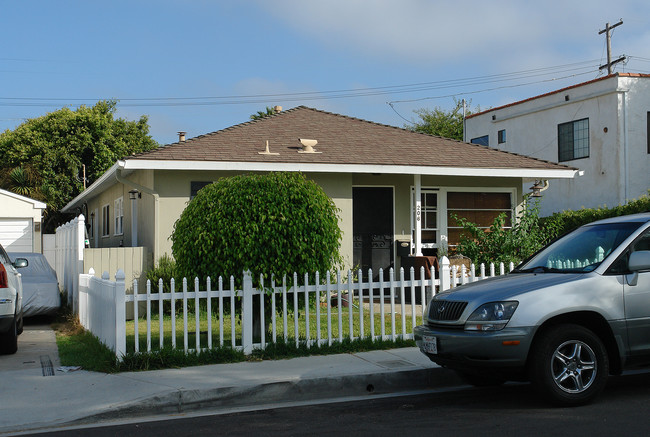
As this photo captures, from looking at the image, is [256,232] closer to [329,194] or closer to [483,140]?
[329,194]

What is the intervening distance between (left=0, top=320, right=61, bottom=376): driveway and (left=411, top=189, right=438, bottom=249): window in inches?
319

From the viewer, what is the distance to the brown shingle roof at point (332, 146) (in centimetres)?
1454

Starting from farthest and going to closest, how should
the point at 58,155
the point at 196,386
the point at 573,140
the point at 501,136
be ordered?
the point at 58,155 < the point at 501,136 < the point at 573,140 < the point at 196,386

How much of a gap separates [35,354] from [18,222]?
12.0 meters

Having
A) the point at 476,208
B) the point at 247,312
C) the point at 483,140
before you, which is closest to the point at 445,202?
the point at 476,208

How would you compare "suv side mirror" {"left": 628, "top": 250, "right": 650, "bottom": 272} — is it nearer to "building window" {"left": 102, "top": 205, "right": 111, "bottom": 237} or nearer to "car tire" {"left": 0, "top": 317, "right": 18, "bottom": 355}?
"car tire" {"left": 0, "top": 317, "right": 18, "bottom": 355}

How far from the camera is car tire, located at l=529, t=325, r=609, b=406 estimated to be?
20.8 feet

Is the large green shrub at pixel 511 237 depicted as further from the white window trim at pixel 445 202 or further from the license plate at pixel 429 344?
the license plate at pixel 429 344

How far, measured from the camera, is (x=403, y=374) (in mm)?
7719

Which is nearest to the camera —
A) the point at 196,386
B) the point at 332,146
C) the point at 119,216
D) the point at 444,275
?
the point at 196,386

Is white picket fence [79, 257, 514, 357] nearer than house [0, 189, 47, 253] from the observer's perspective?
Yes

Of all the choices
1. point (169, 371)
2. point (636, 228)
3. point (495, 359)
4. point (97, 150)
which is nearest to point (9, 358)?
point (169, 371)

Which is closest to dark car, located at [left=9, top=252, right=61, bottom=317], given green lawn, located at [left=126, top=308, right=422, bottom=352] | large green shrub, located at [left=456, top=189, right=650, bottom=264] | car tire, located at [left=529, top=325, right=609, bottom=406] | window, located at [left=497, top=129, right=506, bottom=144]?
green lawn, located at [left=126, top=308, right=422, bottom=352]

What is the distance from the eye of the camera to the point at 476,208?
54.7 ft
